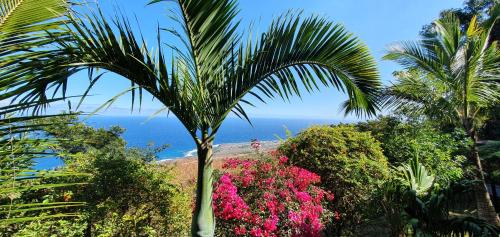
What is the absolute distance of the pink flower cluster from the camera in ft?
16.8

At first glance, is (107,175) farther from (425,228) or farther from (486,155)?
(486,155)

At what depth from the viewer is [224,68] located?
361 cm

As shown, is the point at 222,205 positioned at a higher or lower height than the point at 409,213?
higher

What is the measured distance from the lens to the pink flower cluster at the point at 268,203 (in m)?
5.13

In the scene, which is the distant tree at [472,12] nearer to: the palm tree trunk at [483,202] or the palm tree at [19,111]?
the palm tree trunk at [483,202]

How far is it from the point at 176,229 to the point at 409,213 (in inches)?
171

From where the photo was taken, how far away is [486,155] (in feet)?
34.8

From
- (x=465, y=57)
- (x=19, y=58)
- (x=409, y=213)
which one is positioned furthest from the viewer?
(x=465, y=57)

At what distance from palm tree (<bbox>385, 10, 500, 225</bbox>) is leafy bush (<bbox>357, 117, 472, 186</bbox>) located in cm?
91

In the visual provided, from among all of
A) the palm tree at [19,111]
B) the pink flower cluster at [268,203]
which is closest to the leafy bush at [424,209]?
the pink flower cluster at [268,203]

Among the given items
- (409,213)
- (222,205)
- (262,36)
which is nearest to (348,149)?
(409,213)

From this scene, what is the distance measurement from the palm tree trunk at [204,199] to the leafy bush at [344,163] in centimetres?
459

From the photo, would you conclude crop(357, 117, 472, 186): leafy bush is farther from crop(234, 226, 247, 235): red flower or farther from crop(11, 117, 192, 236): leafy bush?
crop(11, 117, 192, 236): leafy bush

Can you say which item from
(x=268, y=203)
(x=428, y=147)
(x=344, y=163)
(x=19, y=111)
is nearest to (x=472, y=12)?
(x=428, y=147)
